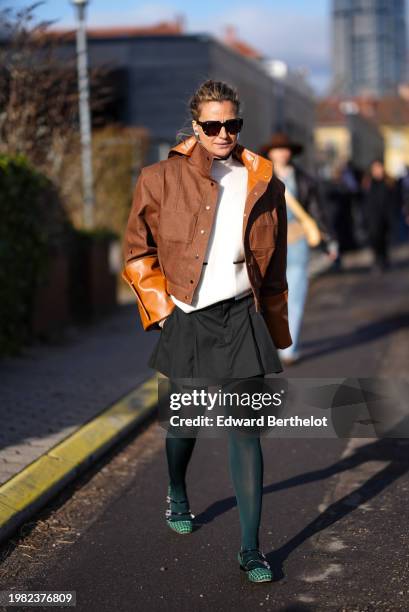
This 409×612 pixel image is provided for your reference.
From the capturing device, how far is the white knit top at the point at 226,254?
4.12m

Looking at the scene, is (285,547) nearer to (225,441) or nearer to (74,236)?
(225,441)

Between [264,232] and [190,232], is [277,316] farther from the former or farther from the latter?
[190,232]

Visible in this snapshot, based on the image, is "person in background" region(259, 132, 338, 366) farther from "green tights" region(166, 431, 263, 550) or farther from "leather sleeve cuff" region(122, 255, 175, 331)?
"green tights" region(166, 431, 263, 550)

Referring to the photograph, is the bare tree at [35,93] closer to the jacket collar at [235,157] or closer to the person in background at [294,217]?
the person in background at [294,217]

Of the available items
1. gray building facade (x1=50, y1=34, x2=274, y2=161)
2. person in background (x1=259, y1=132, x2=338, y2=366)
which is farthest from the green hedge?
gray building facade (x1=50, y1=34, x2=274, y2=161)

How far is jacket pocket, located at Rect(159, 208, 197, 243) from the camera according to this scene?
4102mm

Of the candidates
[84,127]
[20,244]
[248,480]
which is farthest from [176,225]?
[84,127]

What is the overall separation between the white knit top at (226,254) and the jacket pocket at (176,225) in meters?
0.09

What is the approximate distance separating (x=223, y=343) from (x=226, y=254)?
36 cm

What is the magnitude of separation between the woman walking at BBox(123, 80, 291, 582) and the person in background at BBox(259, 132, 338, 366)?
169 inches

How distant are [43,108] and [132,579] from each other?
6.79 meters

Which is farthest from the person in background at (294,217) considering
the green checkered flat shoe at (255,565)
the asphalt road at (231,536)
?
the green checkered flat shoe at (255,565)

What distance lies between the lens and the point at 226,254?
163 inches

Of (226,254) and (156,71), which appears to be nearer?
(226,254)
